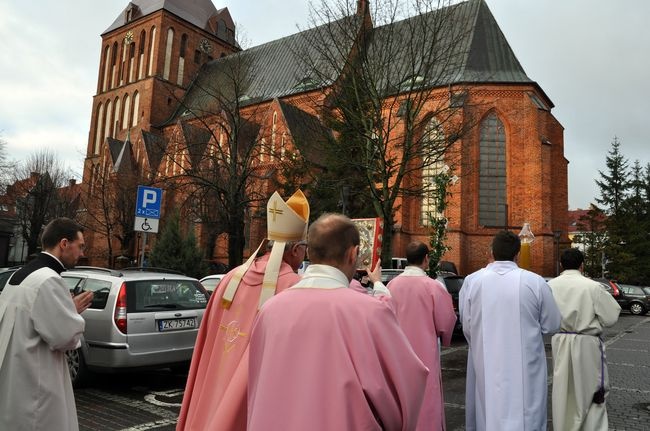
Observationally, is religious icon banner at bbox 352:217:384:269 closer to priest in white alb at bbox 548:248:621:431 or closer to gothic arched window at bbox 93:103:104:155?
priest in white alb at bbox 548:248:621:431

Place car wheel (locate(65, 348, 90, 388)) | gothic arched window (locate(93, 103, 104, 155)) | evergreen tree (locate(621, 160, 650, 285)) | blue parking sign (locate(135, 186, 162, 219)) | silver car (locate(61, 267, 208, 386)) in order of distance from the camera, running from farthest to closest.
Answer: gothic arched window (locate(93, 103, 104, 155)) → evergreen tree (locate(621, 160, 650, 285)) → blue parking sign (locate(135, 186, 162, 219)) → car wheel (locate(65, 348, 90, 388)) → silver car (locate(61, 267, 208, 386))

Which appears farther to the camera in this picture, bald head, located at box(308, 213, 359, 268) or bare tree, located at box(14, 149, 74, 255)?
bare tree, located at box(14, 149, 74, 255)

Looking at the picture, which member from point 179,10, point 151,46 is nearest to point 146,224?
point 151,46

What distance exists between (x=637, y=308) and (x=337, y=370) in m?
27.1

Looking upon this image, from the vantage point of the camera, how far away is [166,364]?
668 cm

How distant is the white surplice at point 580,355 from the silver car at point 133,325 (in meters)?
4.68

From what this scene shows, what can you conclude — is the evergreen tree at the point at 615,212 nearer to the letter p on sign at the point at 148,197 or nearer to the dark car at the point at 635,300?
the dark car at the point at 635,300

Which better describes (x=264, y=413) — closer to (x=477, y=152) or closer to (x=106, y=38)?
(x=477, y=152)

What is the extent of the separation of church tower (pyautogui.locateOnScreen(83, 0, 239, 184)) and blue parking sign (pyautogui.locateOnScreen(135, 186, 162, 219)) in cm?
3304

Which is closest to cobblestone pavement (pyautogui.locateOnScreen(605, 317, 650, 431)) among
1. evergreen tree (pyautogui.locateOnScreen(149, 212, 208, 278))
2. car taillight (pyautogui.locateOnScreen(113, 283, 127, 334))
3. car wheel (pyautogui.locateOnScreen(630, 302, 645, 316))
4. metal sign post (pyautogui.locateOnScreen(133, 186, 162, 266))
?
car taillight (pyautogui.locateOnScreen(113, 283, 127, 334))

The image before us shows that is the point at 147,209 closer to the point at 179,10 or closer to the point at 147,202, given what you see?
the point at 147,202

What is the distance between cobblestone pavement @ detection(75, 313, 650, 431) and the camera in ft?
17.5

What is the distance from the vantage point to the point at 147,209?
1046cm

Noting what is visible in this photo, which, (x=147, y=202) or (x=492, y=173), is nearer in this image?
(x=147, y=202)
